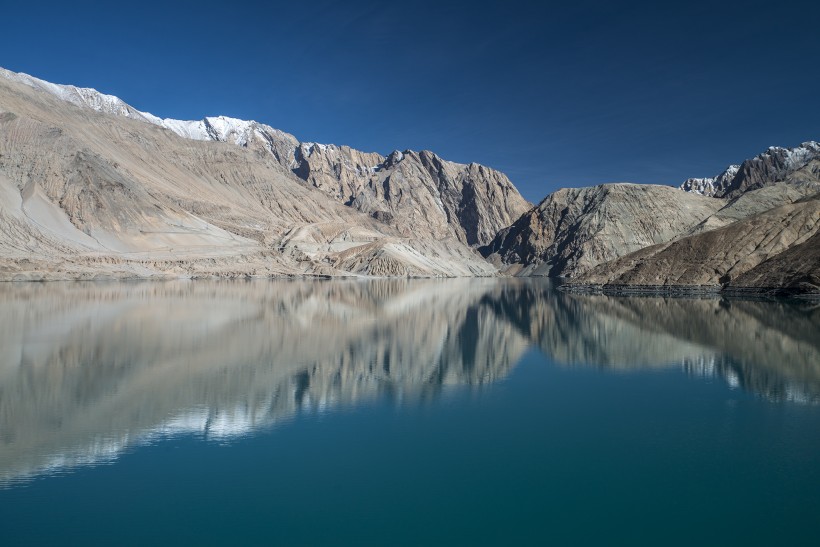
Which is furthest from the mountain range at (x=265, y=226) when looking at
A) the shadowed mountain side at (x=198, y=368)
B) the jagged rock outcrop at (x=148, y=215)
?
the shadowed mountain side at (x=198, y=368)

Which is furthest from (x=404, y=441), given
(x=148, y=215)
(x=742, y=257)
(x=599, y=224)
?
(x=599, y=224)

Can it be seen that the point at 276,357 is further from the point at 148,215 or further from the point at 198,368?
the point at 148,215

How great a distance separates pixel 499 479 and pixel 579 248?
152423 mm

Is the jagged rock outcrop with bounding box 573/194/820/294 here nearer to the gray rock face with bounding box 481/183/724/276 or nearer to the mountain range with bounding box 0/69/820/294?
the mountain range with bounding box 0/69/820/294

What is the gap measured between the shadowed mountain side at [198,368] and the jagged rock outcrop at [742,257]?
37.8 m

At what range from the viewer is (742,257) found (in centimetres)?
7094

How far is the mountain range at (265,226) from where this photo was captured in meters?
74.1

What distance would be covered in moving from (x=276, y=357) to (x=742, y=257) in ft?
212

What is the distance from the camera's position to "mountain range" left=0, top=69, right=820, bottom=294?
243ft

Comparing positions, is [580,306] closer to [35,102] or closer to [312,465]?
[312,465]

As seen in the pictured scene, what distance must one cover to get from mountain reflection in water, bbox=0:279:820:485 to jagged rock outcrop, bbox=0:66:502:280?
57.0 metres

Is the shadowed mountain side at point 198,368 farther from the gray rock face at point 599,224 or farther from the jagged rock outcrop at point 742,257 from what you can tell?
the gray rock face at point 599,224

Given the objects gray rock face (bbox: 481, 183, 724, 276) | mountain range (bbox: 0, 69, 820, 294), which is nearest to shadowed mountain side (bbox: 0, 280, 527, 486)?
mountain range (bbox: 0, 69, 820, 294)

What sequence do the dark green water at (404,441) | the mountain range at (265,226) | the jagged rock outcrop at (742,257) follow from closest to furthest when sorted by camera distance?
the dark green water at (404,441), the jagged rock outcrop at (742,257), the mountain range at (265,226)
